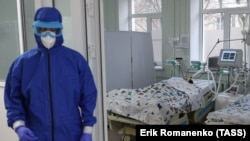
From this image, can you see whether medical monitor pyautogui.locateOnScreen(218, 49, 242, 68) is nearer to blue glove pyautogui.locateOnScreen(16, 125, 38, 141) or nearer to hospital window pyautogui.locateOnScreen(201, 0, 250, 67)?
hospital window pyautogui.locateOnScreen(201, 0, 250, 67)

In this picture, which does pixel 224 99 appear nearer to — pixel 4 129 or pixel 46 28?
pixel 4 129

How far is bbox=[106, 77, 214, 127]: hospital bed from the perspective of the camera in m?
2.91

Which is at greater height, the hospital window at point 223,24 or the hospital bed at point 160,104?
the hospital window at point 223,24

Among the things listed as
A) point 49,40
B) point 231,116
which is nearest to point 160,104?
point 231,116

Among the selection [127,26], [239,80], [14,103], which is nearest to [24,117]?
[14,103]

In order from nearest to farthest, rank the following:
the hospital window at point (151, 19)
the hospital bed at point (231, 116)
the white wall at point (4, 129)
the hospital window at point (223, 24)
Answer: the white wall at point (4, 129), the hospital bed at point (231, 116), the hospital window at point (223, 24), the hospital window at point (151, 19)

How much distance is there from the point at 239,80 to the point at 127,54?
5.72ft

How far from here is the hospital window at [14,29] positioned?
2.35 metres

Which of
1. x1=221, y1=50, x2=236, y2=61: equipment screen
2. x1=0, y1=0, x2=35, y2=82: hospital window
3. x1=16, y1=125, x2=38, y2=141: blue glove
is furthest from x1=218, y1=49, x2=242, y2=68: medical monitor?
x1=16, y1=125, x2=38, y2=141: blue glove

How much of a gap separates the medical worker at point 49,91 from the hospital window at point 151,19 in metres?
3.86

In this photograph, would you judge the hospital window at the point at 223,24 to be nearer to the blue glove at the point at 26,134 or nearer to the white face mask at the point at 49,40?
the white face mask at the point at 49,40

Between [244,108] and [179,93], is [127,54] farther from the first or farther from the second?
[244,108]

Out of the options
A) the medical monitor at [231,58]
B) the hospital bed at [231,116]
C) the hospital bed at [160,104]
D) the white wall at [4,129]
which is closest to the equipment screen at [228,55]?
the medical monitor at [231,58]

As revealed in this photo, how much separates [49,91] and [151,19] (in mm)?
4149
